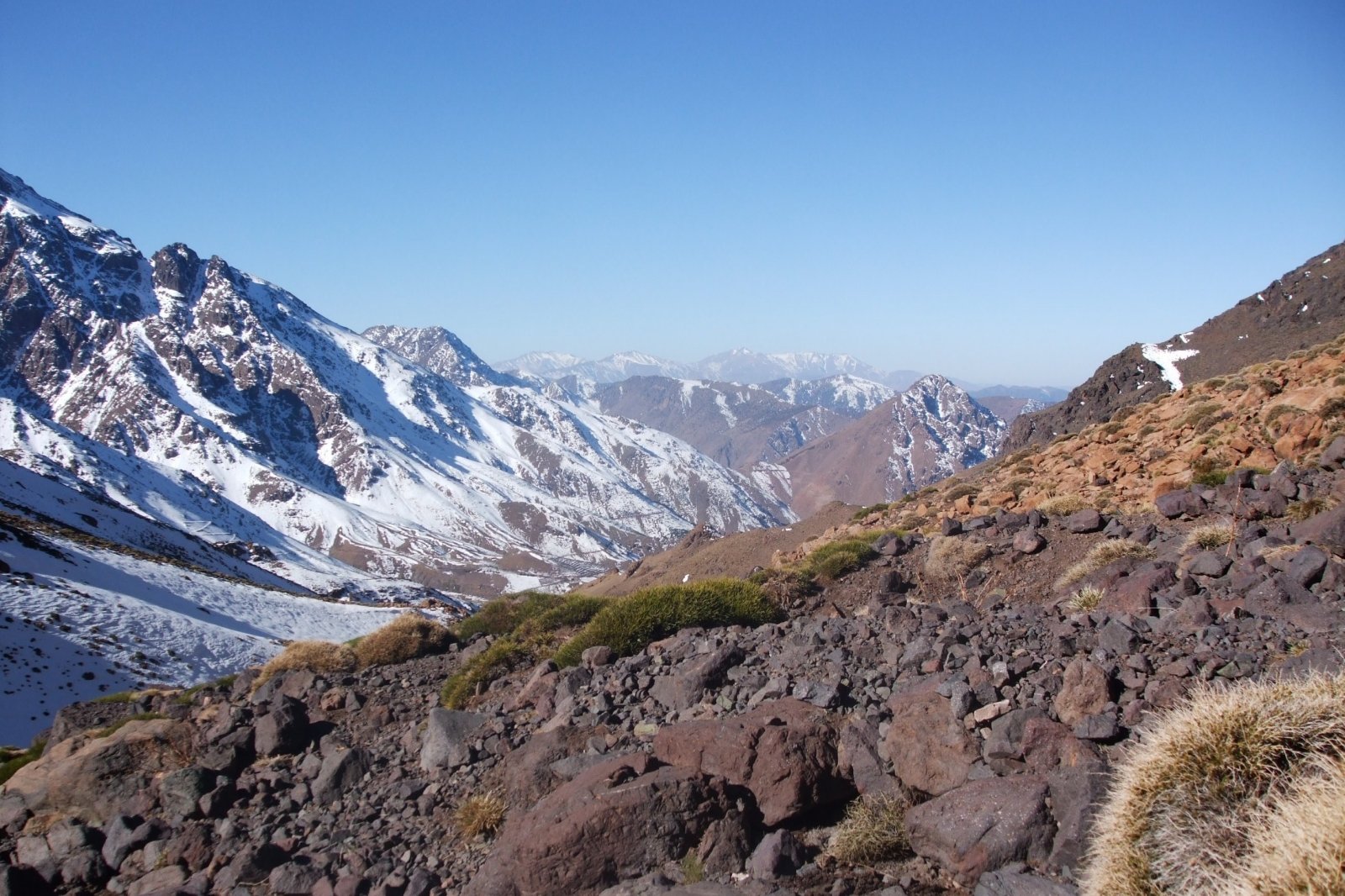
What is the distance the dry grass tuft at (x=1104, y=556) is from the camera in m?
12.2

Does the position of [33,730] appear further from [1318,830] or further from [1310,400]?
[1310,400]

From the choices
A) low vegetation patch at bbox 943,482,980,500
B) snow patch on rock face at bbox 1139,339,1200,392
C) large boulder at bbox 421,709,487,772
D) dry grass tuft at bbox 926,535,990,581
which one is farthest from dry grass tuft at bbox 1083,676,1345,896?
snow patch on rock face at bbox 1139,339,1200,392

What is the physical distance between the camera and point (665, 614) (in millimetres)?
13797

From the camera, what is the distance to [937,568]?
578 inches

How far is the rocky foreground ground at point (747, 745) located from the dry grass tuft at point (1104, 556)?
3.8 inches

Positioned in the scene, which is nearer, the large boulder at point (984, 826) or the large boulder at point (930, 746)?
the large boulder at point (984, 826)

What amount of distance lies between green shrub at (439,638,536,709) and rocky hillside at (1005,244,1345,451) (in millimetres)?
67545

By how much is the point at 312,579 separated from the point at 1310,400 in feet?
583

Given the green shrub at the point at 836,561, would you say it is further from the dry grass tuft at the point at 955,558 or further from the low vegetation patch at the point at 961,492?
the low vegetation patch at the point at 961,492

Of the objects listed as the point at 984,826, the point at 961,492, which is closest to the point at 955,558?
the point at 984,826

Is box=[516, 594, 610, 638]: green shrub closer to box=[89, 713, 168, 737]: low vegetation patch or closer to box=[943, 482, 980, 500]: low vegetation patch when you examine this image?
box=[89, 713, 168, 737]: low vegetation patch

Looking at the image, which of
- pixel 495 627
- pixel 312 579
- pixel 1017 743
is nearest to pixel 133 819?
pixel 495 627

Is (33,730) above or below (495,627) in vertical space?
below

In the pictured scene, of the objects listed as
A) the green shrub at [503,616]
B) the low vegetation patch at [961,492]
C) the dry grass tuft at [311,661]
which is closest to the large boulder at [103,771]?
the dry grass tuft at [311,661]
